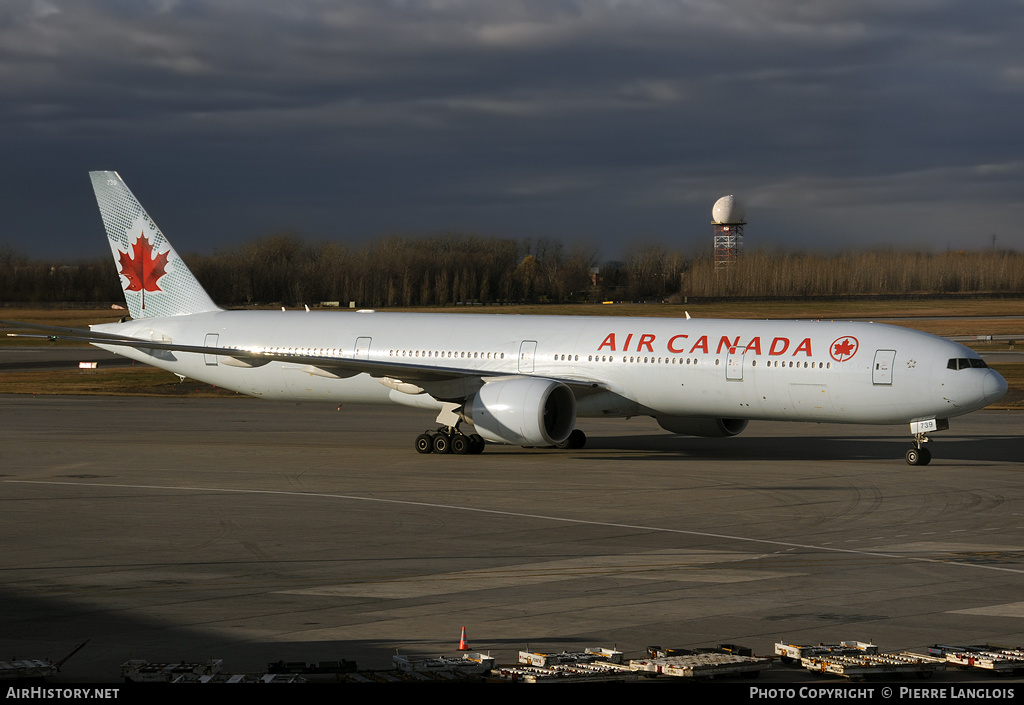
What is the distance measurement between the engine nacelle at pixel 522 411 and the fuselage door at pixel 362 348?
5070 millimetres

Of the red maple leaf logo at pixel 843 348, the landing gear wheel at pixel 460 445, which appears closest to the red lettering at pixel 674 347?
the red maple leaf logo at pixel 843 348

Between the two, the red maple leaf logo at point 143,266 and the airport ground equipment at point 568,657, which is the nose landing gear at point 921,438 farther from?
the red maple leaf logo at point 143,266

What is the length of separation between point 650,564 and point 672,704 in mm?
7218

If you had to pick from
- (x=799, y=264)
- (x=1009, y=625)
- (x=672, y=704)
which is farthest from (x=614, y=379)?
(x=799, y=264)

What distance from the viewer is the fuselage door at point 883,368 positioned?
87.2ft

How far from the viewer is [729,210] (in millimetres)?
122000

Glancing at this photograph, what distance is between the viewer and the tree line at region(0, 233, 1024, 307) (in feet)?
205

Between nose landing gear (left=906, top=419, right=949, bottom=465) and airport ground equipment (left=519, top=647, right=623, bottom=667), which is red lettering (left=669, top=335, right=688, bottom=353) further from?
airport ground equipment (left=519, top=647, right=623, bottom=667)

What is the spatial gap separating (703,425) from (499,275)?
220ft

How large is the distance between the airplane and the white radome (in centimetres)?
9269

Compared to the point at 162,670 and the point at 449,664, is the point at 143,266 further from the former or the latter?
the point at 449,664

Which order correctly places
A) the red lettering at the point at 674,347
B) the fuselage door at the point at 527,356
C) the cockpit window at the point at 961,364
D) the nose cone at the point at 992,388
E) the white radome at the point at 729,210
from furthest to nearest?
the white radome at the point at 729,210 < the fuselage door at the point at 527,356 < the red lettering at the point at 674,347 < the cockpit window at the point at 961,364 < the nose cone at the point at 992,388

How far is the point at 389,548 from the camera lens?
17406 millimetres

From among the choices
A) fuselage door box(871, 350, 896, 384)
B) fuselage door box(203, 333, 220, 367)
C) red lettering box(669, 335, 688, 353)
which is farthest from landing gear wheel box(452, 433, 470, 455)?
fuselage door box(871, 350, 896, 384)
